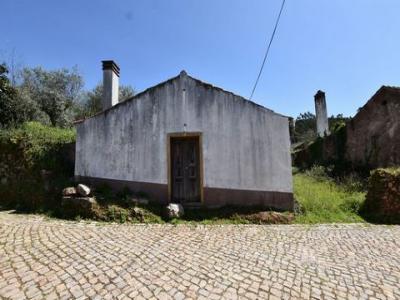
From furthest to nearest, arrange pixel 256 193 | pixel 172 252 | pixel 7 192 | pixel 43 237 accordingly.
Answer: pixel 7 192, pixel 256 193, pixel 43 237, pixel 172 252

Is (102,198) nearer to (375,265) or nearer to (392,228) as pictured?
(375,265)

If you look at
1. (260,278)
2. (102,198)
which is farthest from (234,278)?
(102,198)

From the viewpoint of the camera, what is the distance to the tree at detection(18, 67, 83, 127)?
57.6ft

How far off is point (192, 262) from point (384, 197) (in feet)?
23.7

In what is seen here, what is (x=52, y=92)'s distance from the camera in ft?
59.0

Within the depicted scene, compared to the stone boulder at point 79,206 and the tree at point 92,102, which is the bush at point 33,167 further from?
the tree at point 92,102

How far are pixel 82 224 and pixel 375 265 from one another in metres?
6.70

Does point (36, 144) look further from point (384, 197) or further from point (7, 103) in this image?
point (384, 197)

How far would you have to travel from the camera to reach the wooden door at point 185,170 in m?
8.90

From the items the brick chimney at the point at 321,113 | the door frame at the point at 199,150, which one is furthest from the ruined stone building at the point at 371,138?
the door frame at the point at 199,150

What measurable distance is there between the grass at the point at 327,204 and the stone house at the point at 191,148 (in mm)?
710

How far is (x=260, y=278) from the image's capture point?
4.00 metres

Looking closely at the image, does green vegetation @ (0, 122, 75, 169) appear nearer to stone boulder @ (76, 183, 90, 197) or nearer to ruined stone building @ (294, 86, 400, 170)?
stone boulder @ (76, 183, 90, 197)

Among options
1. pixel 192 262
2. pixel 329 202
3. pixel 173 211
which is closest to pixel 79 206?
pixel 173 211
